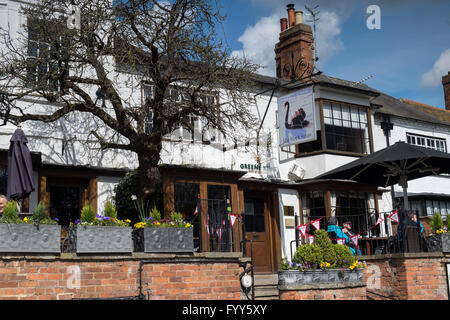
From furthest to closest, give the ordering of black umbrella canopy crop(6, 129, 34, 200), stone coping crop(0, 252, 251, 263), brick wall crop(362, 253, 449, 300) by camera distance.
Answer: brick wall crop(362, 253, 449, 300)
black umbrella canopy crop(6, 129, 34, 200)
stone coping crop(0, 252, 251, 263)

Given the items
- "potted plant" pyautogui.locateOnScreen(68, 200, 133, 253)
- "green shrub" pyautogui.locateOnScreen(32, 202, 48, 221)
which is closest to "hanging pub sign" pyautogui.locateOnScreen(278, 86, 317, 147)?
"potted plant" pyautogui.locateOnScreen(68, 200, 133, 253)

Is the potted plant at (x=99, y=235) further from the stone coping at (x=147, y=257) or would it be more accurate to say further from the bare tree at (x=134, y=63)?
the bare tree at (x=134, y=63)

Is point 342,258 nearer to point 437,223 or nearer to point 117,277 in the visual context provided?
point 437,223

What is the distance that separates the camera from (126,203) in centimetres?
1284

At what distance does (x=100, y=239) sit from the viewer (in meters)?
8.81

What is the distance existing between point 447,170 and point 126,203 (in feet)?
27.5

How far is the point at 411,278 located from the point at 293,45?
10677mm

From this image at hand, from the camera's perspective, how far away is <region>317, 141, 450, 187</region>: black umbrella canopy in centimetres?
1314

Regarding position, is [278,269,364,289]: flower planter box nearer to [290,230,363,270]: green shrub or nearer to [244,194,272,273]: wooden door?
[290,230,363,270]: green shrub

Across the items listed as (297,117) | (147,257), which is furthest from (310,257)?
(297,117)

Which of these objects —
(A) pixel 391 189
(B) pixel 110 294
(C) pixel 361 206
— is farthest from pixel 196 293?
(A) pixel 391 189

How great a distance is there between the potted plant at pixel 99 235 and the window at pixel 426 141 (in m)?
14.3

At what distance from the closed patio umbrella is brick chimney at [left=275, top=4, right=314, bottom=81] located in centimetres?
518

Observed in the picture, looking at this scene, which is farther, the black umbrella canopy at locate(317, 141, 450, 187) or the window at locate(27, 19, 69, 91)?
the black umbrella canopy at locate(317, 141, 450, 187)
